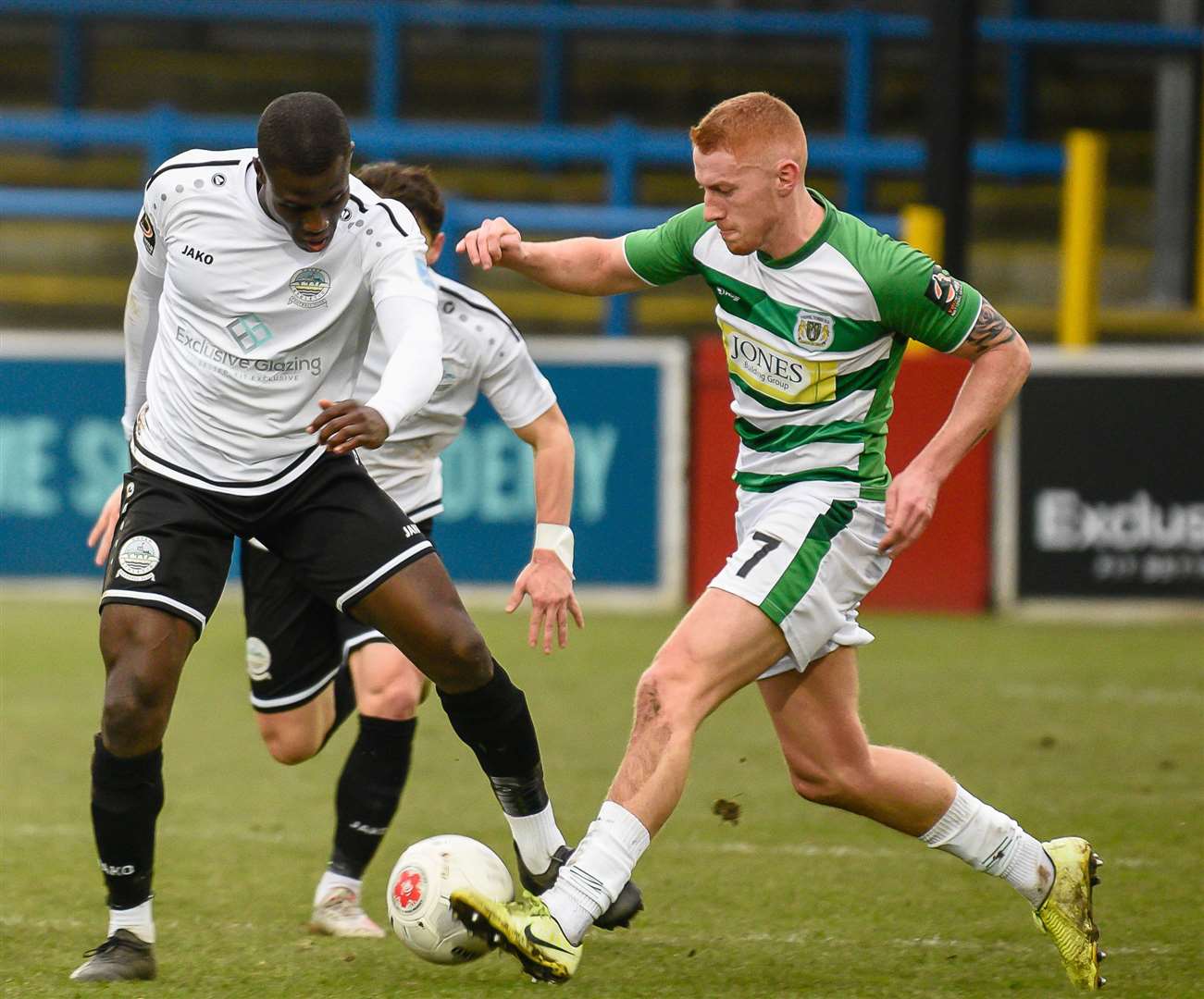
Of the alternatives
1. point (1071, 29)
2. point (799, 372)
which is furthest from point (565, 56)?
point (799, 372)

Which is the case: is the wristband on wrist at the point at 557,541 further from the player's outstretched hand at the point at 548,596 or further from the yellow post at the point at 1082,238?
the yellow post at the point at 1082,238

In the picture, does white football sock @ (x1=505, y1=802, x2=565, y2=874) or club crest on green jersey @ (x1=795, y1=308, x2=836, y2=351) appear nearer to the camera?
club crest on green jersey @ (x1=795, y1=308, x2=836, y2=351)

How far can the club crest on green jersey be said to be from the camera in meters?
4.55

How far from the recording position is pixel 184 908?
532 centimetres

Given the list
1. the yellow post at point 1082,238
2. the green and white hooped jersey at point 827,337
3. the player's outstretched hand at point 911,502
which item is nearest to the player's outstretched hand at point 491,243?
the green and white hooped jersey at point 827,337

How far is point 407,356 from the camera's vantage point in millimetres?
4422

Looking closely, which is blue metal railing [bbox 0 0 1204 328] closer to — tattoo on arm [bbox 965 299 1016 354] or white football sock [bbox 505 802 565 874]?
white football sock [bbox 505 802 565 874]

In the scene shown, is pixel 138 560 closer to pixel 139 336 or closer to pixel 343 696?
pixel 139 336

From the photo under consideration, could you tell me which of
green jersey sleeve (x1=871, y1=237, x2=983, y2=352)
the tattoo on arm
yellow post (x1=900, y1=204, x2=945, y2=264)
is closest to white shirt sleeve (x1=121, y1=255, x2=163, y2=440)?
green jersey sleeve (x1=871, y1=237, x2=983, y2=352)

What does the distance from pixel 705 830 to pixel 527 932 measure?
7.87ft

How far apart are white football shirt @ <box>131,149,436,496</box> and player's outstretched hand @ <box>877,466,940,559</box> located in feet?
3.81

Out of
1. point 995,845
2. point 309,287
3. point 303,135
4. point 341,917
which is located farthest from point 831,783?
point 303,135

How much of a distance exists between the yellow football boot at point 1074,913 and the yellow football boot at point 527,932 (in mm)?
1172

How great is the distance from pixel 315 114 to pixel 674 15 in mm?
14130
